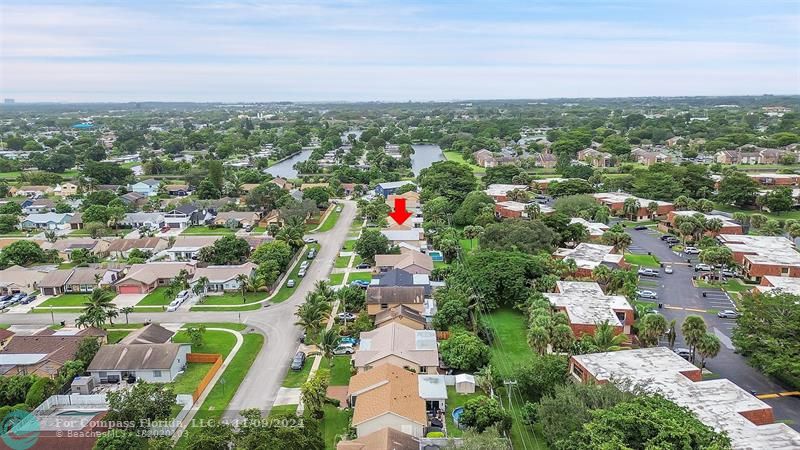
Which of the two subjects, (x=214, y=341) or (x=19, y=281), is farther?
(x=19, y=281)

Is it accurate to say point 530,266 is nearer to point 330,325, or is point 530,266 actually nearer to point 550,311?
point 550,311

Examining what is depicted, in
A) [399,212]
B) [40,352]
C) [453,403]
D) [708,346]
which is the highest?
[708,346]

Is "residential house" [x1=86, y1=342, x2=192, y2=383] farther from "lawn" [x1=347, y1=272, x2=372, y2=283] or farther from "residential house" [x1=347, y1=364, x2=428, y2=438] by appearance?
"lawn" [x1=347, y1=272, x2=372, y2=283]

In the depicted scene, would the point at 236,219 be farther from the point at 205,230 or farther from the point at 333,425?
the point at 333,425

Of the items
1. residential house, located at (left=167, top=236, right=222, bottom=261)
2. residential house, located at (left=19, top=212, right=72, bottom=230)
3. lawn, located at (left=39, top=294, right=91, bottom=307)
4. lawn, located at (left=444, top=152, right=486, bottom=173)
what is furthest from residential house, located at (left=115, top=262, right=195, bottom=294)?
lawn, located at (left=444, top=152, right=486, bottom=173)

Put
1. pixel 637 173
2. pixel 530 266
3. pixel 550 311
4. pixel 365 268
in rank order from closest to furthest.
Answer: pixel 550 311 < pixel 530 266 < pixel 365 268 < pixel 637 173

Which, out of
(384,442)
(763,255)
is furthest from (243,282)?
(763,255)

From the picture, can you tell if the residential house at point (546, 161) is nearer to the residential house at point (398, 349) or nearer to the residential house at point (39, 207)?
the residential house at point (398, 349)

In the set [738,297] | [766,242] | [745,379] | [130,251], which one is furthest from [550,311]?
[130,251]
